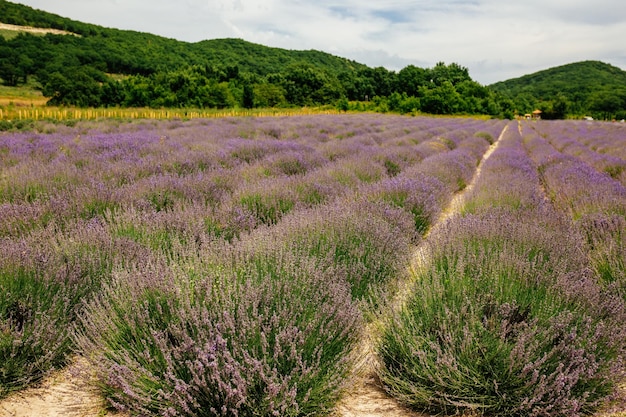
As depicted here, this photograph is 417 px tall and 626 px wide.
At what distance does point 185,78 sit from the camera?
42219mm

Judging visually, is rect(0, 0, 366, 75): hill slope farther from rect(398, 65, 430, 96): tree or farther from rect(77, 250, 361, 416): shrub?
rect(77, 250, 361, 416): shrub

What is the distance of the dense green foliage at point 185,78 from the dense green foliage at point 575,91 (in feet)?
31.2

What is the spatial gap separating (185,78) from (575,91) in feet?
306

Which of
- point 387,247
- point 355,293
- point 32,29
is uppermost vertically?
point 32,29

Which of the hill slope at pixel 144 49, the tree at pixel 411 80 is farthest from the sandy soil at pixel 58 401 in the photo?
the tree at pixel 411 80

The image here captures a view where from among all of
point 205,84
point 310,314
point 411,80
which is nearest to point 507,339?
point 310,314

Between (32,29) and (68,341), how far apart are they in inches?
3634

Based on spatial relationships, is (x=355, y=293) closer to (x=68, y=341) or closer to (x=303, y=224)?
(x=303, y=224)

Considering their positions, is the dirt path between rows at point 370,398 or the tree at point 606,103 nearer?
the dirt path between rows at point 370,398

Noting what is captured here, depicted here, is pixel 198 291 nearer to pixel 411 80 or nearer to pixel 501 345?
pixel 501 345

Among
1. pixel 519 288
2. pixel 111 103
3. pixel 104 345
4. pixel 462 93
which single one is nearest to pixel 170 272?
pixel 104 345

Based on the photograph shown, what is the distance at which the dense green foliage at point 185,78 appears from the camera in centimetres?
4022

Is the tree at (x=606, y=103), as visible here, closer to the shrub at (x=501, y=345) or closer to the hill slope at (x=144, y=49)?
the hill slope at (x=144, y=49)

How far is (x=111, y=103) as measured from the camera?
39.3 m
